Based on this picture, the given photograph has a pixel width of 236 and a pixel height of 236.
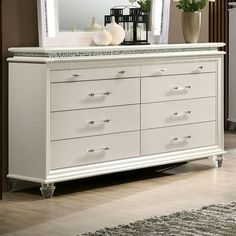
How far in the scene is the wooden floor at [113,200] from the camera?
4.35m

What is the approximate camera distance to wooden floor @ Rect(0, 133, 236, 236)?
14.3ft

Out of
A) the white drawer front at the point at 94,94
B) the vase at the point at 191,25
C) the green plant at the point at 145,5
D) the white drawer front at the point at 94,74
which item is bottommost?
the white drawer front at the point at 94,94

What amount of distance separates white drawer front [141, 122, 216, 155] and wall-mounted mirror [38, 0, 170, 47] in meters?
0.77

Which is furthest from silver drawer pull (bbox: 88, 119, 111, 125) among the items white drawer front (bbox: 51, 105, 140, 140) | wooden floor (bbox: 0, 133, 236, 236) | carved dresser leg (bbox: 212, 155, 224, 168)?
carved dresser leg (bbox: 212, 155, 224, 168)

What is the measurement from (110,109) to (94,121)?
0.16 meters

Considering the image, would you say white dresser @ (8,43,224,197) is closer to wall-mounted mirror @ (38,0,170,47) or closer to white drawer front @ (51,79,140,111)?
white drawer front @ (51,79,140,111)

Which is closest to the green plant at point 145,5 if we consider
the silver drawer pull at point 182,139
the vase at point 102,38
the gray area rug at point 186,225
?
the vase at point 102,38

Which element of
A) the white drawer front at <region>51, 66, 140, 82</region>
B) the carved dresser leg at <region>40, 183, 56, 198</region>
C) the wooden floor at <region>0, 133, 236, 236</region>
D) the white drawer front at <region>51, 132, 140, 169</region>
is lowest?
the wooden floor at <region>0, 133, 236, 236</region>

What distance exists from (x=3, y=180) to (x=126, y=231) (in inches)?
54.7

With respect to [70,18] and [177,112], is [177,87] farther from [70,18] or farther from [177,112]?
[70,18]

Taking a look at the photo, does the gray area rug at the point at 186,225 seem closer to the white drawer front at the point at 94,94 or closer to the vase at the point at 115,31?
the white drawer front at the point at 94,94

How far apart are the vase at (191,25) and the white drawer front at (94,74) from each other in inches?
28.3

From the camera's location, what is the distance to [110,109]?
5336mm

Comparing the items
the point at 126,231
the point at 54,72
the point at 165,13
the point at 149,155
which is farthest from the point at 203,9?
the point at 126,231
